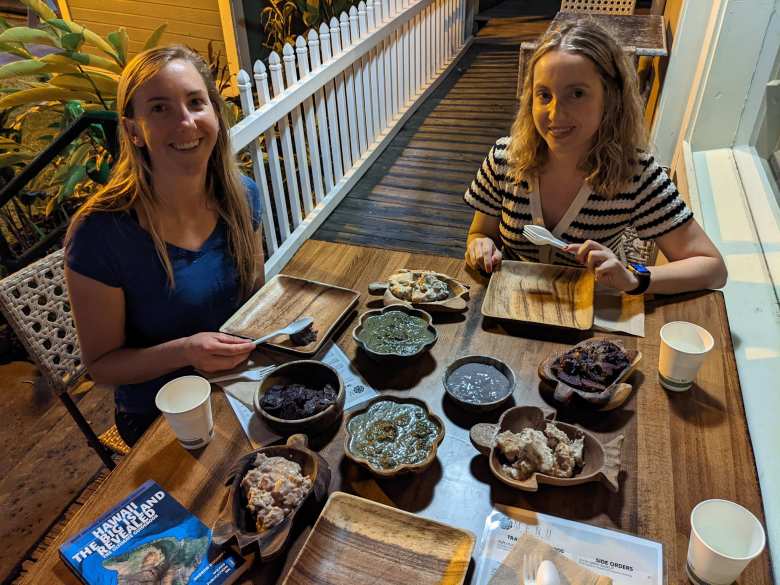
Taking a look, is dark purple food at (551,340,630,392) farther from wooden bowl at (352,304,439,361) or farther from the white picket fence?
the white picket fence

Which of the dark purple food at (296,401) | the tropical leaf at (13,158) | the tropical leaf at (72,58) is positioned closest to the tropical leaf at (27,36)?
the tropical leaf at (72,58)

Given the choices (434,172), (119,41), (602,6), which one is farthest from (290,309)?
(602,6)

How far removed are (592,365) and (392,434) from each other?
486 millimetres

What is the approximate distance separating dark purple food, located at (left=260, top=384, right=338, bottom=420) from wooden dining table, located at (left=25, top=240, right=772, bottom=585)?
0.08 m

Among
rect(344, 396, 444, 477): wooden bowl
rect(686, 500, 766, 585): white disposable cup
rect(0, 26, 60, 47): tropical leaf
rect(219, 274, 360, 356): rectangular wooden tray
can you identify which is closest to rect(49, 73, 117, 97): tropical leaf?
rect(0, 26, 60, 47): tropical leaf

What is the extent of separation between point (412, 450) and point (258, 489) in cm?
30

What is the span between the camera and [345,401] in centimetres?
126

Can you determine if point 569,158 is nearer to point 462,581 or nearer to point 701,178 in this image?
point 701,178

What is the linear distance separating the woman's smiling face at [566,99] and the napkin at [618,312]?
0.44m

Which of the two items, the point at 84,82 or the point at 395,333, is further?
the point at 84,82

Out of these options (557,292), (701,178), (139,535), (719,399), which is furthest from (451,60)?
(139,535)

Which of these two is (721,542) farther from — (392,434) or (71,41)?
(71,41)

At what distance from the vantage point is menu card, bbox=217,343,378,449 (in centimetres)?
119

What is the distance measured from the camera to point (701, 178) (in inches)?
94.6
